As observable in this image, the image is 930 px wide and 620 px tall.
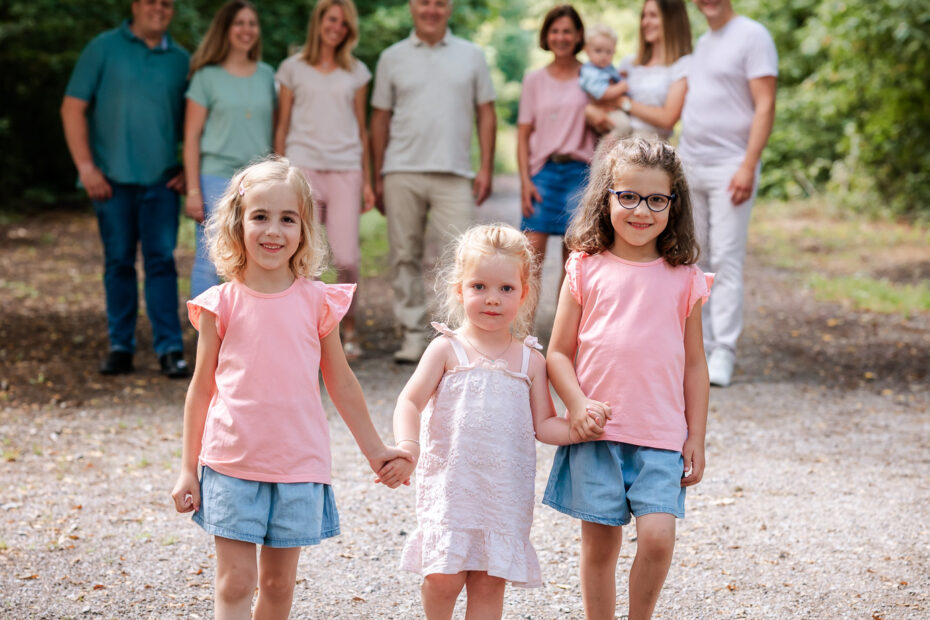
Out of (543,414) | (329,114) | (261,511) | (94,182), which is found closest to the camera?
(261,511)

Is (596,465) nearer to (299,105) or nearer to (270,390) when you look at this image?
(270,390)

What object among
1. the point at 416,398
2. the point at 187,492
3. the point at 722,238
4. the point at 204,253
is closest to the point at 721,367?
the point at 722,238

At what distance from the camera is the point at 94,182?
20.9ft

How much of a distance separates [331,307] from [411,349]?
423cm

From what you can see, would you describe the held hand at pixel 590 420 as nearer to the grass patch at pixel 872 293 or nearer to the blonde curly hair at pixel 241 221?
the blonde curly hair at pixel 241 221

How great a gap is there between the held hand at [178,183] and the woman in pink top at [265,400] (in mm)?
3786

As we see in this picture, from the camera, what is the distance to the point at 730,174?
21.0 ft

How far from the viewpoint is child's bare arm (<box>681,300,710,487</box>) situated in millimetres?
2967

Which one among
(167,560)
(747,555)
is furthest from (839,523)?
(167,560)

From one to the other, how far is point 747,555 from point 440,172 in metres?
3.62

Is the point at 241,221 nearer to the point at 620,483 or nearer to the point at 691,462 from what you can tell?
the point at 620,483

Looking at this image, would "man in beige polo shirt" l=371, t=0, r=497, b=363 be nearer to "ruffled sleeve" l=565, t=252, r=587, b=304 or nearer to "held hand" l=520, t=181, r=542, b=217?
"held hand" l=520, t=181, r=542, b=217

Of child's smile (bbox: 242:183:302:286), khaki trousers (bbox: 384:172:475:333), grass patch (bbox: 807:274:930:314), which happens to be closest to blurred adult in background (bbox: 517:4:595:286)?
khaki trousers (bbox: 384:172:475:333)

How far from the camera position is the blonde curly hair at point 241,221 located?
→ 9.32 feet
